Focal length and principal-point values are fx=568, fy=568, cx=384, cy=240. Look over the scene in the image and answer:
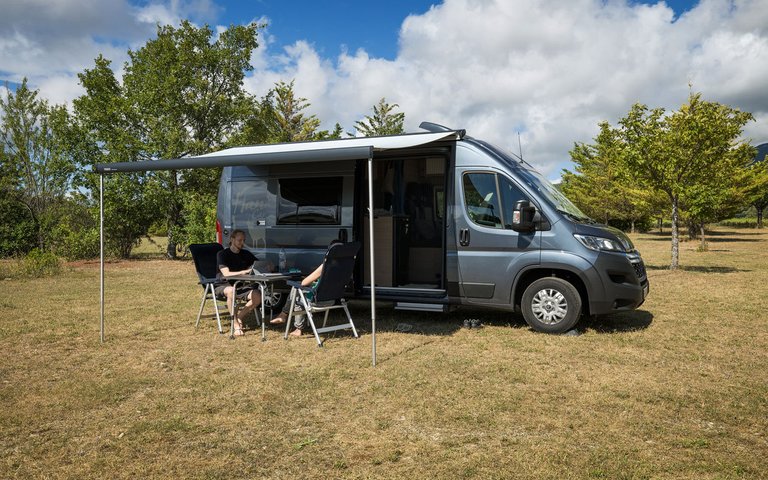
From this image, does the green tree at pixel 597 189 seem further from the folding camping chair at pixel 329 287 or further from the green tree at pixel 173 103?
the folding camping chair at pixel 329 287

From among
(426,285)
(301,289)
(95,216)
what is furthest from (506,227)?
(95,216)

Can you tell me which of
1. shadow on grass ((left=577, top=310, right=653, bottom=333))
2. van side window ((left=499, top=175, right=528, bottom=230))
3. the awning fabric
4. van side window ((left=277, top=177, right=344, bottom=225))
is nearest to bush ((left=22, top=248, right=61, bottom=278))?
the awning fabric

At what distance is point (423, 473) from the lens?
10.5 feet

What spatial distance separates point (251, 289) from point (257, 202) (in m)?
1.42

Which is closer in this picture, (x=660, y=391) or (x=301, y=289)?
(x=660, y=391)

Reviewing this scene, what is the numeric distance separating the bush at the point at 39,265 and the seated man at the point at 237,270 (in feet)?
27.6

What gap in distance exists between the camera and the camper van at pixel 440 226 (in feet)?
21.6

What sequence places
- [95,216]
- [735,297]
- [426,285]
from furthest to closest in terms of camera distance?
[95,216], [735,297], [426,285]

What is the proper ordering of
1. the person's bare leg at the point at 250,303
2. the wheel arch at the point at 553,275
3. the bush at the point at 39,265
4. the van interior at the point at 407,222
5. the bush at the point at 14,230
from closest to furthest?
the wheel arch at the point at 553,275 → the person's bare leg at the point at 250,303 → the van interior at the point at 407,222 → the bush at the point at 39,265 → the bush at the point at 14,230

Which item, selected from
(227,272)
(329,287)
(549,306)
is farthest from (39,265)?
(549,306)

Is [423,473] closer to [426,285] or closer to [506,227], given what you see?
[506,227]

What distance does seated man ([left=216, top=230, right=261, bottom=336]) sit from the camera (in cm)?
703

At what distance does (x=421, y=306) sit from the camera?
7141 millimetres

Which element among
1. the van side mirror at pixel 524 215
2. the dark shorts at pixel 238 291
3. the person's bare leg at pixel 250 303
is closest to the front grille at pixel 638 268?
the van side mirror at pixel 524 215
